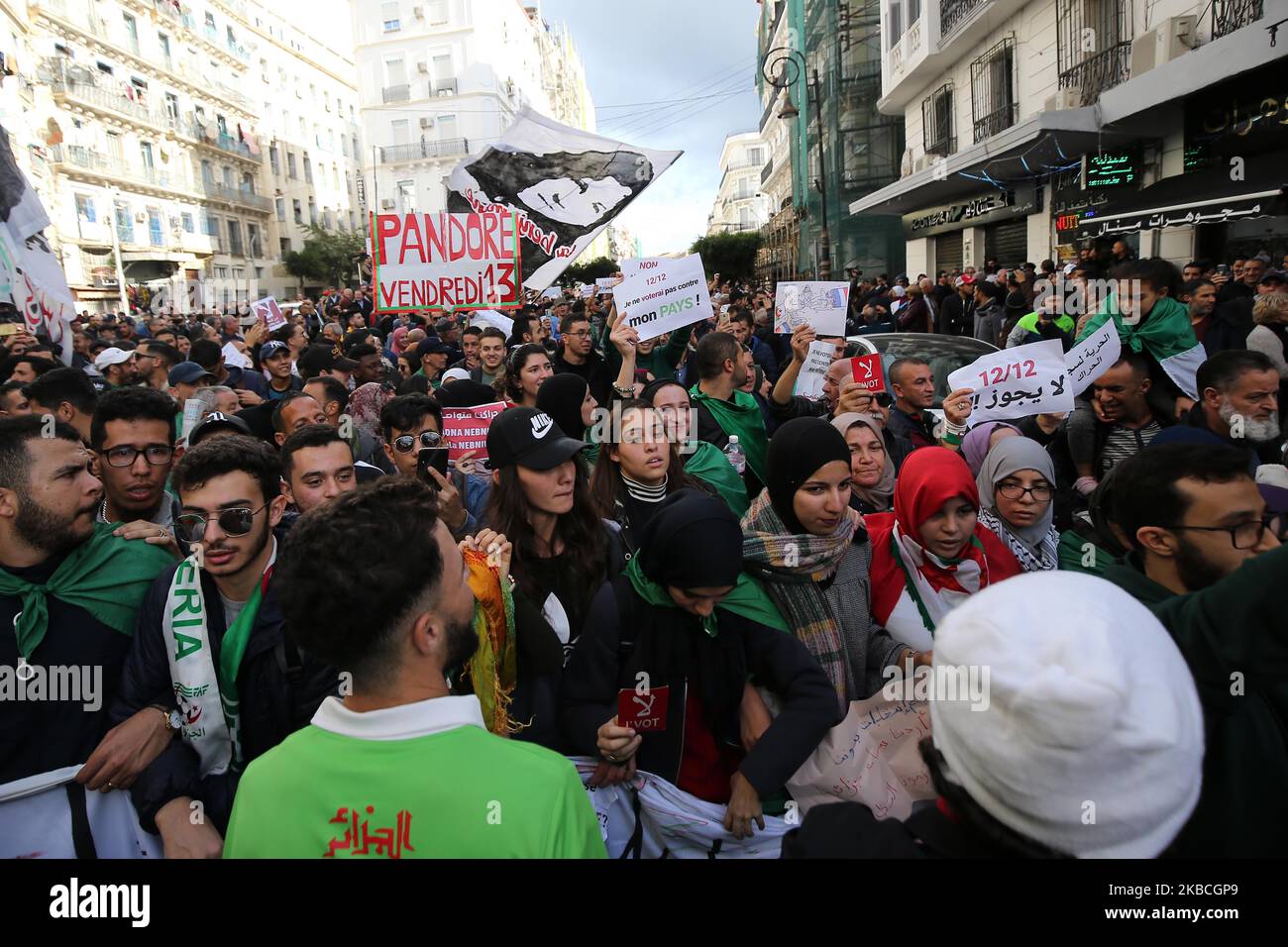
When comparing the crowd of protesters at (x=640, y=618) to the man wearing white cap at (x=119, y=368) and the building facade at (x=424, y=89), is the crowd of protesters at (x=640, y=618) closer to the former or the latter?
the man wearing white cap at (x=119, y=368)

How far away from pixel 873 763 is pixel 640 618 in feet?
2.45

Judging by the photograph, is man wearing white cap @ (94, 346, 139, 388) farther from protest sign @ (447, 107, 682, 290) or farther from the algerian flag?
the algerian flag

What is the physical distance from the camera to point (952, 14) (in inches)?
781

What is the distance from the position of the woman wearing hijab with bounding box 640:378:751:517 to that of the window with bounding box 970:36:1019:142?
18204 millimetres

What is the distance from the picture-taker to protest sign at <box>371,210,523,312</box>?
271 inches

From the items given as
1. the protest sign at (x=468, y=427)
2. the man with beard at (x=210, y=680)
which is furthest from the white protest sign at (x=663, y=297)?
the man with beard at (x=210, y=680)

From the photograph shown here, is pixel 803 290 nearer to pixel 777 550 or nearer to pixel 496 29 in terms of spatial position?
pixel 777 550

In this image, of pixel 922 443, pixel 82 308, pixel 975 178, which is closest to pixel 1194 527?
pixel 922 443

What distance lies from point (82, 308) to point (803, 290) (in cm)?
3312

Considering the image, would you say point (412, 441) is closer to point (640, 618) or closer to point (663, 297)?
point (640, 618)

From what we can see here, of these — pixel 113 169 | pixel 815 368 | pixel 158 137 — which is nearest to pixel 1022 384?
pixel 815 368

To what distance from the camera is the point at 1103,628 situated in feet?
3.59

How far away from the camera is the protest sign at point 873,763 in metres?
1.98

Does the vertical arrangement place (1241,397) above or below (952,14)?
below
